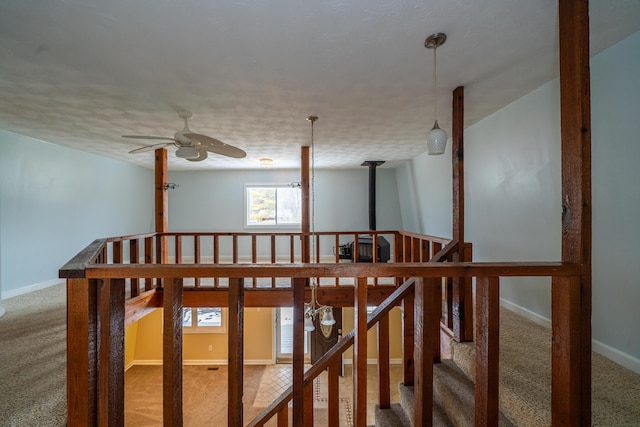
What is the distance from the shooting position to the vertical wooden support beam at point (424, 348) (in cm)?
104

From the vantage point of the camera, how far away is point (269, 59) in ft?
6.47

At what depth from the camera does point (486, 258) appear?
3.32 meters

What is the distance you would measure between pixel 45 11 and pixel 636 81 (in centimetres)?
362

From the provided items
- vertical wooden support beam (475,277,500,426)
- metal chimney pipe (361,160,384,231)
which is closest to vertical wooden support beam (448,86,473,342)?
vertical wooden support beam (475,277,500,426)

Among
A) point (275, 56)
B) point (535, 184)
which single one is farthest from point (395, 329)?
point (275, 56)

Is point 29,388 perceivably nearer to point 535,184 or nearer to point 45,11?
point 45,11

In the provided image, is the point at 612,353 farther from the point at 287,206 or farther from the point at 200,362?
the point at 200,362

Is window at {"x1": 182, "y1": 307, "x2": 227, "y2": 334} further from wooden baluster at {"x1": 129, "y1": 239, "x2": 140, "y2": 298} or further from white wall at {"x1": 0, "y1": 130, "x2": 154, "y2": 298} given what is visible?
wooden baluster at {"x1": 129, "y1": 239, "x2": 140, "y2": 298}

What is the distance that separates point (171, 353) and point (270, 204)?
6.03 metres

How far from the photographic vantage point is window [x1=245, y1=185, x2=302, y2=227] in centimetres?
685

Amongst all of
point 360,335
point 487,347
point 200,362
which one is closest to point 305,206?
point 360,335

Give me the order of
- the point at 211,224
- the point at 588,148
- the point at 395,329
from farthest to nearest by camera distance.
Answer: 1. the point at 211,224
2. the point at 395,329
3. the point at 588,148

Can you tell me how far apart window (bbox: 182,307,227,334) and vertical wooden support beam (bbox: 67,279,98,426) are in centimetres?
573

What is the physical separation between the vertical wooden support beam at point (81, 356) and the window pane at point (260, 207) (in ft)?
19.5
